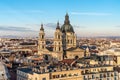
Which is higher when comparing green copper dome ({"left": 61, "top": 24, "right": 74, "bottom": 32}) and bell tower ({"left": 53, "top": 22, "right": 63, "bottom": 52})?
green copper dome ({"left": 61, "top": 24, "right": 74, "bottom": 32})

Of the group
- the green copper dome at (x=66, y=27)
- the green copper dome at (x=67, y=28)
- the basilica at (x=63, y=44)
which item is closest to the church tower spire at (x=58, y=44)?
the basilica at (x=63, y=44)

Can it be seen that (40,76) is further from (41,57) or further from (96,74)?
(41,57)

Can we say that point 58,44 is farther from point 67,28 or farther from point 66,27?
point 66,27

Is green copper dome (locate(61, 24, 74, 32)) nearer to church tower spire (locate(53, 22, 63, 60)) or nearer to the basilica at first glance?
the basilica

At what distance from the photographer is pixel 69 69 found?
70.8 meters

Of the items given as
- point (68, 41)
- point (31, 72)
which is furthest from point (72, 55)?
point (31, 72)

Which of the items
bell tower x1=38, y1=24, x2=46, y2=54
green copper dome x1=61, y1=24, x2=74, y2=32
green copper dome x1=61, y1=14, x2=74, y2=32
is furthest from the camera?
green copper dome x1=61, y1=14, x2=74, y2=32

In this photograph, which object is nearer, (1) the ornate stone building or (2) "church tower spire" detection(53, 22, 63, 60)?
(2) "church tower spire" detection(53, 22, 63, 60)

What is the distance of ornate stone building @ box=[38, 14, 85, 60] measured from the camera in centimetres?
11588

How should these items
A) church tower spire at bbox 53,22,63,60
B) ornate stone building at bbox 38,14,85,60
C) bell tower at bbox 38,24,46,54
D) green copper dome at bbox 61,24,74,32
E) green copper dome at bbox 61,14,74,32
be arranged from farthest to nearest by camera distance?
green copper dome at bbox 61,14,74,32 < green copper dome at bbox 61,24,74,32 < bell tower at bbox 38,24,46,54 < ornate stone building at bbox 38,14,85,60 < church tower spire at bbox 53,22,63,60

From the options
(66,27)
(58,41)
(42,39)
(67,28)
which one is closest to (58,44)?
(58,41)

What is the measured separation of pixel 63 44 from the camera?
125 m

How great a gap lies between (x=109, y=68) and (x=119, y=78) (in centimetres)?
381

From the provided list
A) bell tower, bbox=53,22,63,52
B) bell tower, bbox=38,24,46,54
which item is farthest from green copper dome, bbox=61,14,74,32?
bell tower, bbox=53,22,63,52
